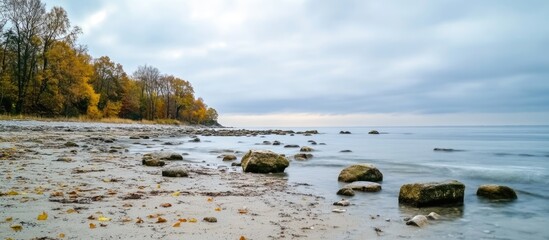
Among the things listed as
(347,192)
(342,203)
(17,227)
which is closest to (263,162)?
(347,192)

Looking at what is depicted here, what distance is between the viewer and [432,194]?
5.88 m

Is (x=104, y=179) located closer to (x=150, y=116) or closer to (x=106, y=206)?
(x=106, y=206)

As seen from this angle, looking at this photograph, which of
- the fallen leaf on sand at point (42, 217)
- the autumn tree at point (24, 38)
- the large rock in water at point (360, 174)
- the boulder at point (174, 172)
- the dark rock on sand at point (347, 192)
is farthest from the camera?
the autumn tree at point (24, 38)

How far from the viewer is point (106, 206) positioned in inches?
181

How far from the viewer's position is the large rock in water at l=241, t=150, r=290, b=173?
996 centimetres

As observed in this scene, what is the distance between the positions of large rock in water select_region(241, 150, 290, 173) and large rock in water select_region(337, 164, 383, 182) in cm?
204

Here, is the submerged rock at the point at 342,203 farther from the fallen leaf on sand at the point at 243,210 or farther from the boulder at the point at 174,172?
the boulder at the point at 174,172

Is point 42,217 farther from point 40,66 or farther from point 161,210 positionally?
point 40,66

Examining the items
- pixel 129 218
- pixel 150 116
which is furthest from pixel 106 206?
pixel 150 116

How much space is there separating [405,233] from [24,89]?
3883 centimetres

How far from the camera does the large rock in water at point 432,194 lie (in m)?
5.85

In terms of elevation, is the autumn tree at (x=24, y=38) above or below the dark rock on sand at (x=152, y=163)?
above

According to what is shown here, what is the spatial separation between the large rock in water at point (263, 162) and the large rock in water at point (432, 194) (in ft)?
14.8

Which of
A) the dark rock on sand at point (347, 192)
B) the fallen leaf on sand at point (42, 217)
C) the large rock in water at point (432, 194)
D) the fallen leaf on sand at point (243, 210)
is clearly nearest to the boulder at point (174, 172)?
the fallen leaf on sand at point (243, 210)
